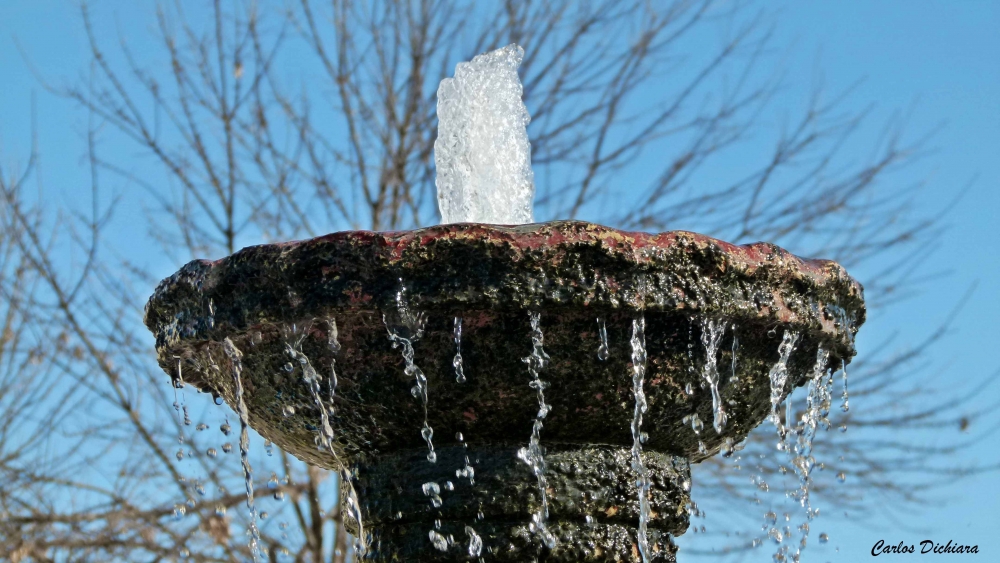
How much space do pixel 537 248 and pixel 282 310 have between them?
1.44 ft

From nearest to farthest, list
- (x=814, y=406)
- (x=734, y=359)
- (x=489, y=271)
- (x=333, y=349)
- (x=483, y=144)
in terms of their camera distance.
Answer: (x=489, y=271) < (x=333, y=349) < (x=734, y=359) < (x=814, y=406) < (x=483, y=144)

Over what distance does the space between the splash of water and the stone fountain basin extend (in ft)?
3.58

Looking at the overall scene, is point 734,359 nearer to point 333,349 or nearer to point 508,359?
point 508,359

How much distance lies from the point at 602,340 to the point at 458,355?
24 centimetres

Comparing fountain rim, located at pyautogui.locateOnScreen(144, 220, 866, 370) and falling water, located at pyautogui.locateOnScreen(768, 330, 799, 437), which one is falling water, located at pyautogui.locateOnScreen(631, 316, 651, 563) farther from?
falling water, located at pyautogui.locateOnScreen(768, 330, 799, 437)

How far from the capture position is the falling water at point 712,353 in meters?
1.67

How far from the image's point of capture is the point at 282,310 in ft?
5.26

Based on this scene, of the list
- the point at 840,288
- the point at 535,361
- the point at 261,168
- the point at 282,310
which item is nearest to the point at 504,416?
the point at 535,361

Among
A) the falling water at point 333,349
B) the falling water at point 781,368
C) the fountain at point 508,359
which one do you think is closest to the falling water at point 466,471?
the fountain at point 508,359

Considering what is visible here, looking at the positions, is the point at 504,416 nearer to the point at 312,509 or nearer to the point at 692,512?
the point at 692,512

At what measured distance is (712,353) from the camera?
1.69 m

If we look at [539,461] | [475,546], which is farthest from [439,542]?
[539,461]

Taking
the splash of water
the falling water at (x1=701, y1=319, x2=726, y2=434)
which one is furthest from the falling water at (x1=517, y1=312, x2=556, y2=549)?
the splash of water

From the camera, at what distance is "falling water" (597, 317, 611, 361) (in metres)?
1.59
